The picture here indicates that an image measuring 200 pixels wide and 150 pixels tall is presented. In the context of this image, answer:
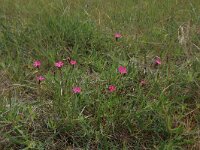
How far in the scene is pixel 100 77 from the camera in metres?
2.27

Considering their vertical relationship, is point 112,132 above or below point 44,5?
below

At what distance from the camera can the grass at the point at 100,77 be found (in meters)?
1.90

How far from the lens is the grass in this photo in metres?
Answer: 1.90

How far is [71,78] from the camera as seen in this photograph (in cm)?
215

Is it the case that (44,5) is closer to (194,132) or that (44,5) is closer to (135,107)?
(135,107)

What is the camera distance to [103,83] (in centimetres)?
219

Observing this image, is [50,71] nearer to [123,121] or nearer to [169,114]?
[123,121]

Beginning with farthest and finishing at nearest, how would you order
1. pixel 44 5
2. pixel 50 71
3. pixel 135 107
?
1. pixel 44 5
2. pixel 50 71
3. pixel 135 107

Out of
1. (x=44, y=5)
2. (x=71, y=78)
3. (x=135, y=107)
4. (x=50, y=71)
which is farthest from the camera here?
(x=44, y=5)

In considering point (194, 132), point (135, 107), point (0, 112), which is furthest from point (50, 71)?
point (194, 132)

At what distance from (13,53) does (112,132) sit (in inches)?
43.4

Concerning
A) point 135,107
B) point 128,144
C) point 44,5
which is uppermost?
point 44,5

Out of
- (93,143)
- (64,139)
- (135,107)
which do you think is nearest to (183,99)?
(135,107)

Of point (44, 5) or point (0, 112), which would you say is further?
point (44, 5)
